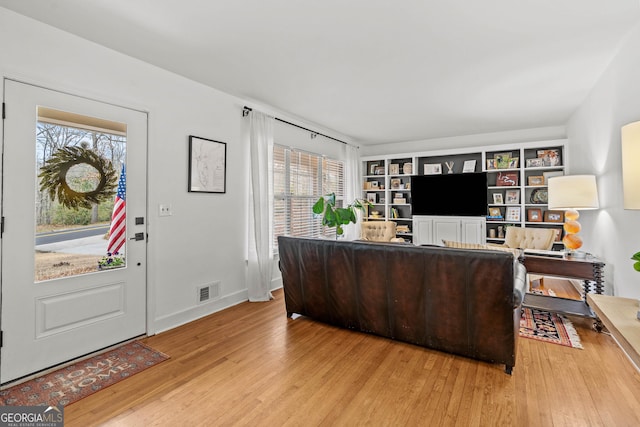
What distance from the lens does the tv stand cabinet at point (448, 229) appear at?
5.57 meters

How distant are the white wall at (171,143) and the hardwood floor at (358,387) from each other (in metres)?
0.68

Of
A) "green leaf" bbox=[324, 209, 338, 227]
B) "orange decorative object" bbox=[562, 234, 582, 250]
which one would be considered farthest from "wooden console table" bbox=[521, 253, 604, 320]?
"green leaf" bbox=[324, 209, 338, 227]

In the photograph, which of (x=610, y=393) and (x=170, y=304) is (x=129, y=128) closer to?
(x=170, y=304)

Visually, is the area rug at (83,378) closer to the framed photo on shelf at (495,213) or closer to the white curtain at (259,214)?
the white curtain at (259,214)

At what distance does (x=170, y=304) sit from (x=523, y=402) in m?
2.97

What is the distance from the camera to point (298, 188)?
4.92 metres

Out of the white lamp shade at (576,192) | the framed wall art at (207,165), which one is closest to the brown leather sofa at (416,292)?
Answer: the framed wall art at (207,165)

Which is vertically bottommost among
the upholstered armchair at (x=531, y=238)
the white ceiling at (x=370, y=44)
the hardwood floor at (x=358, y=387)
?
the hardwood floor at (x=358, y=387)

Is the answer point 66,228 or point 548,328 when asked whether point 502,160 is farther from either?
point 66,228

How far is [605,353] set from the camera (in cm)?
247

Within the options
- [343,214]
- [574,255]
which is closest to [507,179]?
[574,255]

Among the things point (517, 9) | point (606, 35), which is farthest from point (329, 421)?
point (606, 35)

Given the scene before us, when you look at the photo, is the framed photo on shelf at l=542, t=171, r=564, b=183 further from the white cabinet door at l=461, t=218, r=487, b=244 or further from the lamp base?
the lamp base

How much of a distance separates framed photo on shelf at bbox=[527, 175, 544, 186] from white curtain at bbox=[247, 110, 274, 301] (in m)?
4.43
